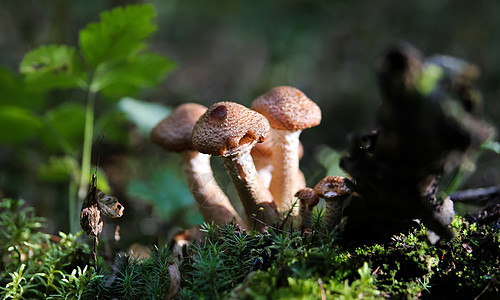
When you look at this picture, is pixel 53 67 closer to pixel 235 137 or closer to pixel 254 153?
pixel 254 153

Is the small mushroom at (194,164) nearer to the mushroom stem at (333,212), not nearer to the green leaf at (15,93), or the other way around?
the mushroom stem at (333,212)

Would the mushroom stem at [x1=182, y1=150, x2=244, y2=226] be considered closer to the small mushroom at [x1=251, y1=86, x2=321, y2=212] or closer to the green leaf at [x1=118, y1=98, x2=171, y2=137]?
the small mushroom at [x1=251, y1=86, x2=321, y2=212]

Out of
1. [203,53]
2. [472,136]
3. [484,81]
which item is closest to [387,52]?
[472,136]

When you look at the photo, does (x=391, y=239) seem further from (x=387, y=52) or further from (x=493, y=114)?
(x=493, y=114)

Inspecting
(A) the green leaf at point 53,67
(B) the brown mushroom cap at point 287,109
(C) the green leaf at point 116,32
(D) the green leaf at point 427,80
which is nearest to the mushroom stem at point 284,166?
(B) the brown mushroom cap at point 287,109

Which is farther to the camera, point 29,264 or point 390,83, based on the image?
point 29,264

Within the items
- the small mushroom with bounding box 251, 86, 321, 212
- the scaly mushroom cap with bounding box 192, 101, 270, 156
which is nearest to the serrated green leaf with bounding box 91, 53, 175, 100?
the small mushroom with bounding box 251, 86, 321, 212

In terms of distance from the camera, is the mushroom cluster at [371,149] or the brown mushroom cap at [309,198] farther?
the brown mushroom cap at [309,198]
